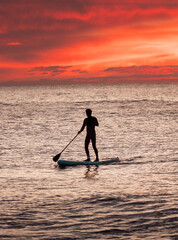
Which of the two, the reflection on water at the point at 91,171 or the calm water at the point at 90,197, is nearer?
the calm water at the point at 90,197

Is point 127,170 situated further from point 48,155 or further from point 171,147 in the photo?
point 171,147

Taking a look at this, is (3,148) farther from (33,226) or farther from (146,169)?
(33,226)

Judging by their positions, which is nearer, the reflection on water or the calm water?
the calm water

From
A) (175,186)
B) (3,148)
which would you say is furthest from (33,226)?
(3,148)

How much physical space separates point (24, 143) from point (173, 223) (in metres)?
15.5

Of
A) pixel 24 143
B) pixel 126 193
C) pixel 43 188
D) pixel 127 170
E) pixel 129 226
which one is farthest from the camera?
pixel 24 143

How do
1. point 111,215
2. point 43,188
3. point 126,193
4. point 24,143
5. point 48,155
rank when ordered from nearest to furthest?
1. point 111,215
2. point 126,193
3. point 43,188
4. point 48,155
5. point 24,143

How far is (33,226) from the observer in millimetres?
8078

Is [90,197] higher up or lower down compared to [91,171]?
higher up

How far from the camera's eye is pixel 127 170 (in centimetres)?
1410

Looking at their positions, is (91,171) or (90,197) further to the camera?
(91,171)

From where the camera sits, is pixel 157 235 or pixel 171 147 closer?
pixel 157 235

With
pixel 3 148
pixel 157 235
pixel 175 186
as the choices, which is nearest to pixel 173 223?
pixel 157 235

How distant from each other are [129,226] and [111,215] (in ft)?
2.61
